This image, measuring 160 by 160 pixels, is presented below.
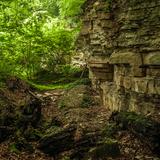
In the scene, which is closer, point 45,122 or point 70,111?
point 45,122

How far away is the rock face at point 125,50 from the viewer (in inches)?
430

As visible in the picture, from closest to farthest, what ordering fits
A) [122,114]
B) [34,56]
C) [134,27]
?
[122,114] → [134,27] → [34,56]

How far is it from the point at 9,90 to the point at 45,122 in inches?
159

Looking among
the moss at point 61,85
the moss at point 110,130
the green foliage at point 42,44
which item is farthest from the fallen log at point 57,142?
the green foliage at point 42,44

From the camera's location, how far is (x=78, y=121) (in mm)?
12891

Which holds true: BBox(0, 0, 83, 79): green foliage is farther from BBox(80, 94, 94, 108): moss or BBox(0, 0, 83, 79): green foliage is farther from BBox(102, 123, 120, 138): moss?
BBox(102, 123, 120, 138): moss

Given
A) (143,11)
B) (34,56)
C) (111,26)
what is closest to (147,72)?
(143,11)

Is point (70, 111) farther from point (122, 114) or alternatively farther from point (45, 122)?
point (122, 114)

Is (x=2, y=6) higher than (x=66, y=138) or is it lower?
higher

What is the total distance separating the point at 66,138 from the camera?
32.4ft

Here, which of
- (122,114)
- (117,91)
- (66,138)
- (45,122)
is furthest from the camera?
(117,91)

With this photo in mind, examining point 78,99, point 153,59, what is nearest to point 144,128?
point 153,59

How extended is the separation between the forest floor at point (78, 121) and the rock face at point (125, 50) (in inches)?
38.0

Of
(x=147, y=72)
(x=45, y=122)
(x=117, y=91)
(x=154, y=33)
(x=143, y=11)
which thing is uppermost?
(x=143, y=11)
